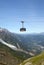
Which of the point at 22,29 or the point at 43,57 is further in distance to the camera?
the point at 43,57

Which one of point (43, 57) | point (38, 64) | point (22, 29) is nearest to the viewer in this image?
point (22, 29)

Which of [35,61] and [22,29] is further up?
[22,29]

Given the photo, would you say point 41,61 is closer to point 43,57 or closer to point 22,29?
point 43,57

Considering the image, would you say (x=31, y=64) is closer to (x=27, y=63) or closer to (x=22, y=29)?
(x=27, y=63)

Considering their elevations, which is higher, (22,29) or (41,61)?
(22,29)

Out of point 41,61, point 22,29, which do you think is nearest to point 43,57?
point 41,61

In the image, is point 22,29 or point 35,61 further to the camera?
point 35,61

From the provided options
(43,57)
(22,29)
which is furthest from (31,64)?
(22,29)

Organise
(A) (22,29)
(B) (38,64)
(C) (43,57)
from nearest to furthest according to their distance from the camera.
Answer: (A) (22,29)
(B) (38,64)
(C) (43,57)
